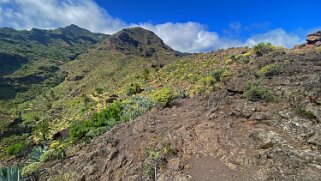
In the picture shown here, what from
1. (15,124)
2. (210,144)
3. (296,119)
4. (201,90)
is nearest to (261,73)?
(201,90)

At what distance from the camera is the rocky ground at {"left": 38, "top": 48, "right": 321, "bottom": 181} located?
417 inches

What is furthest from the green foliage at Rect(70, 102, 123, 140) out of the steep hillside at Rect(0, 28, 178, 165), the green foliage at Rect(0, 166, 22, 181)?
the steep hillside at Rect(0, 28, 178, 165)

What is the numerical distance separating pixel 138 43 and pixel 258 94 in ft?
415

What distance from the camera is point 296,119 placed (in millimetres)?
12359

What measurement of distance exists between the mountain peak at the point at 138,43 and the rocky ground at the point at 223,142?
99.4 metres

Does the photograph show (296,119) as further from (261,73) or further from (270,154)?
(261,73)

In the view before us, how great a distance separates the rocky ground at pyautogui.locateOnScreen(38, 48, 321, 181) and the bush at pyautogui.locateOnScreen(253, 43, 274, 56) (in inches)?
445

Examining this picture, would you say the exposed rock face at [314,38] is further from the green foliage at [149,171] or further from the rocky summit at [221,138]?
the green foliage at [149,171]

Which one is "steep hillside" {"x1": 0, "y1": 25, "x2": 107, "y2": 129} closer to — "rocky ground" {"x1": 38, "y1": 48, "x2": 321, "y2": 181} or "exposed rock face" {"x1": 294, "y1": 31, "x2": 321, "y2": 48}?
"rocky ground" {"x1": 38, "y1": 48, "x2": 321, "y2": 181}

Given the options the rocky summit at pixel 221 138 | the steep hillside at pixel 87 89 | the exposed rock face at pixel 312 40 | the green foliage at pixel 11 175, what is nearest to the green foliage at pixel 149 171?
the rocky summit at pixel 221 138

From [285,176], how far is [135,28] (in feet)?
505

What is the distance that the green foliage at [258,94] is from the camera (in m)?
15.0

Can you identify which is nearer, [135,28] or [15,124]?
[15,124]

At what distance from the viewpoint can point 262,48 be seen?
97.1 feet
